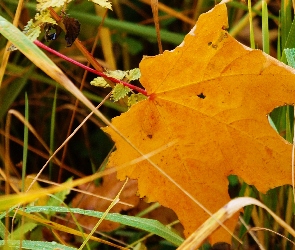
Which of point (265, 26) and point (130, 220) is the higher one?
point (265, 26)

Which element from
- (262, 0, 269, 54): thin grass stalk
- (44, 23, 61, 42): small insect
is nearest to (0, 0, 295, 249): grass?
(262, 0, 269, 54): thin grass stalk

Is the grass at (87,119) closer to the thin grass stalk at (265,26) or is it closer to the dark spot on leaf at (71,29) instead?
the thin grass stalk at (265,26)

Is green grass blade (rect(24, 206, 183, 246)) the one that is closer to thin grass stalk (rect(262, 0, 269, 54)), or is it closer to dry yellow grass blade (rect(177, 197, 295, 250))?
dry yellow grass blade (rect(177, 197, 295, 250))

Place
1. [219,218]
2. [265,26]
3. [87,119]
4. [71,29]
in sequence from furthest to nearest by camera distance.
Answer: [87,119] < [265,26] < [71,29] < [219,218]

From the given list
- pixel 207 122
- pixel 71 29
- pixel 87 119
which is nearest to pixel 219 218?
pixel 207 122

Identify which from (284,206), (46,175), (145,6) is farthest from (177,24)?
(284,206)

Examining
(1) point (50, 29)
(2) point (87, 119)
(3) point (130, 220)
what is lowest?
(3) point (130, 220)

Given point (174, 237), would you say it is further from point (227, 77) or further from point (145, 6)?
point (145, 6)

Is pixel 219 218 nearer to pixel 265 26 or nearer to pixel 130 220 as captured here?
pixel 130 220
